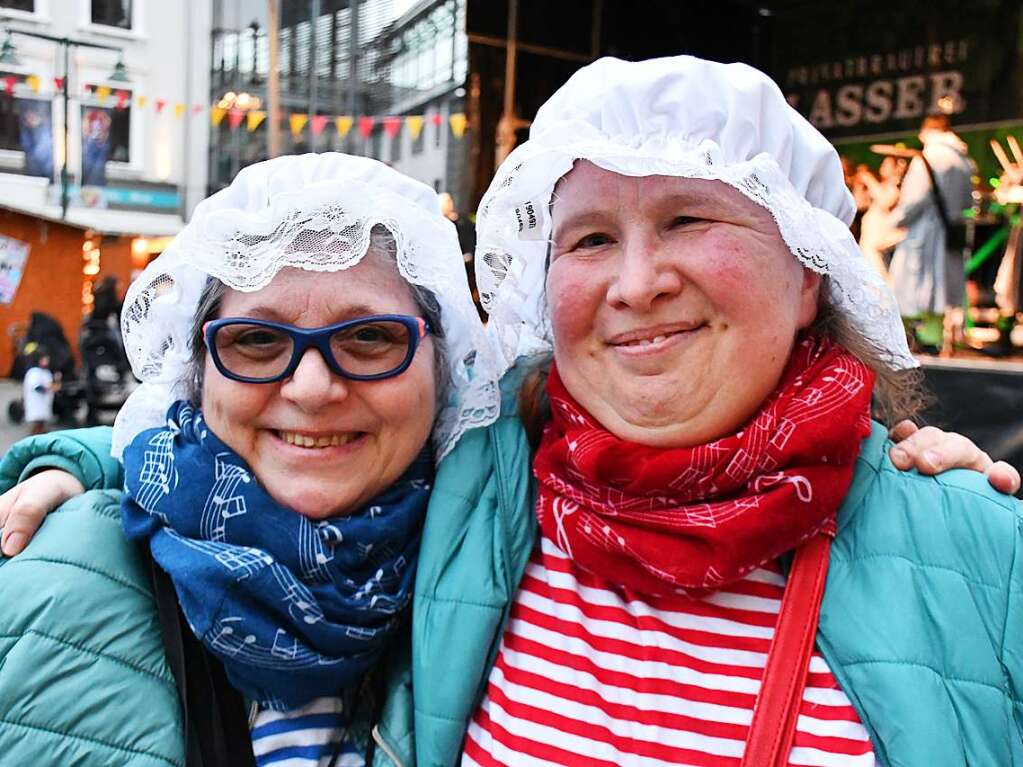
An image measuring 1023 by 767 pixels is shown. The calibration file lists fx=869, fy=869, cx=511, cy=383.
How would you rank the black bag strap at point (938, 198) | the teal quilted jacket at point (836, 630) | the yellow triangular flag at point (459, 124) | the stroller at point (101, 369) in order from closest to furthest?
the teal quilted jacket at point (836, 630) → the black bag strap at point (938, 198) → the yellow triangular flag at point (459, 124) → the stroller at point (101, 369)

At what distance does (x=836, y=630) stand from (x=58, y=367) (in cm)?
963

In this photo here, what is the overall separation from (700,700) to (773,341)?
586 millimetres

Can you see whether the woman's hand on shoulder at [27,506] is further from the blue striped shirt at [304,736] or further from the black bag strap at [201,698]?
the blue striped shirt at [304,736]

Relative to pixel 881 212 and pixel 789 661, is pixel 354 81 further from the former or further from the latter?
pixel 789 661

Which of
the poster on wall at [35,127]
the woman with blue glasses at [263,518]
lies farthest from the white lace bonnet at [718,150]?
the poster on wall at [35,127]

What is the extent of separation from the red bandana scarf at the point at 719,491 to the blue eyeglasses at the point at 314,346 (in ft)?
1.12

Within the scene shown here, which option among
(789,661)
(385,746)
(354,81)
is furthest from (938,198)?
(354,81)

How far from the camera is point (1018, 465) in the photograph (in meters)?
4.03

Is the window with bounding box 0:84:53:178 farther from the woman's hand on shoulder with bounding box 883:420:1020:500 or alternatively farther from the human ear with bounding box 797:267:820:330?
the woman's hand on shoulder with bounding box 883:420:1020:500

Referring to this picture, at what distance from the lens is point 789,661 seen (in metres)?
1.31

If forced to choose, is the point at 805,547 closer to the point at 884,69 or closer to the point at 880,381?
the point at 880,381

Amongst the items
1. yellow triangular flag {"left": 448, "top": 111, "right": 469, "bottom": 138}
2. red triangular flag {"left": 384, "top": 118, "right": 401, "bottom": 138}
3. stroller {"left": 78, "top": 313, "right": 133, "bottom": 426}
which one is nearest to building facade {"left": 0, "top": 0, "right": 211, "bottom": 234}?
red triangular flag {"left": 384, "top": 118, "right": 401, "bottom": 138}

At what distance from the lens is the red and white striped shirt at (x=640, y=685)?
1.31 metres

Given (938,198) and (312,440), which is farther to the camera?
(938,198)
